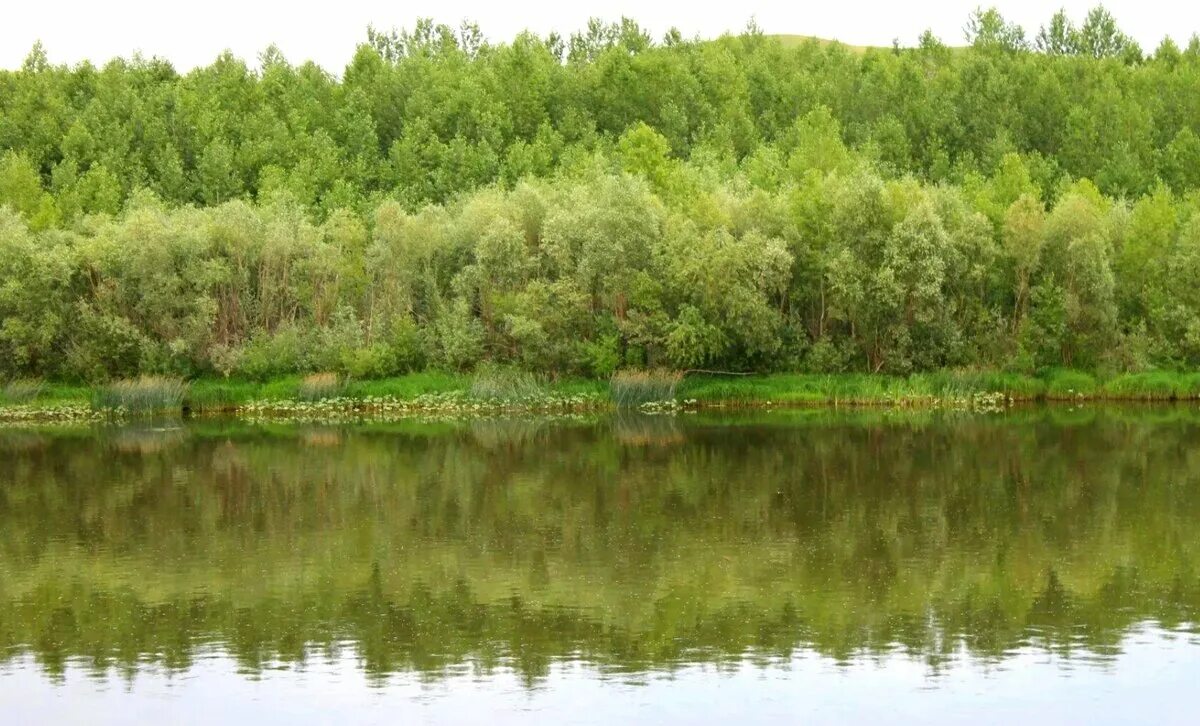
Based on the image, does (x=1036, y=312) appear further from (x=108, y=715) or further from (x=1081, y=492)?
(x=108, y=715)

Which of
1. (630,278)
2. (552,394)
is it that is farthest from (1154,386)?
(552,394)

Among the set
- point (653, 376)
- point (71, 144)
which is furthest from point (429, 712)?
point (71, 144)

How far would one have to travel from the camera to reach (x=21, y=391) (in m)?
63.8

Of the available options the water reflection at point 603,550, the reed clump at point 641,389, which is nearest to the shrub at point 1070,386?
the water reflection at point 603,550

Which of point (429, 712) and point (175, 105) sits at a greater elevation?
point (175, 105)

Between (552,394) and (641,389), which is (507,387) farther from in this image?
(641,389)

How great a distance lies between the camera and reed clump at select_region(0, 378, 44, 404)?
63562 millimetres

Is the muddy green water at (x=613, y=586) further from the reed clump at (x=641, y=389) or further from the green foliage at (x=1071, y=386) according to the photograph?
the reed clump at (x=641, y=389)

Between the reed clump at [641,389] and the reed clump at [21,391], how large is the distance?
23.4m

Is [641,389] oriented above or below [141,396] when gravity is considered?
below

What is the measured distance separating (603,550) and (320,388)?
1428 inches

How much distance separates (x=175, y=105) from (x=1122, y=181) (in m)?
61.5

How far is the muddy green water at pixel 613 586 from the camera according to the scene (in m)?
19.7

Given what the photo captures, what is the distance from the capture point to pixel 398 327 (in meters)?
66.2
